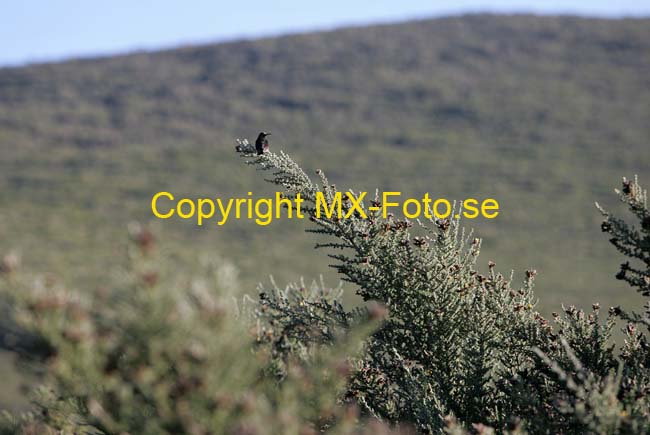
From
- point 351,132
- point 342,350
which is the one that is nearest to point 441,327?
point 342,350

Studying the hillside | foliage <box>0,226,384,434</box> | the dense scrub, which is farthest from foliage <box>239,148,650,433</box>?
the hillside

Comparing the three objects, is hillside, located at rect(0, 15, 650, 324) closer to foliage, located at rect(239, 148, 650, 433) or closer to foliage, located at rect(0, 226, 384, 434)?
foliage, located at rect(239, 148, 650, 433)

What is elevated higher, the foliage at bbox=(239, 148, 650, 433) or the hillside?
the hillside

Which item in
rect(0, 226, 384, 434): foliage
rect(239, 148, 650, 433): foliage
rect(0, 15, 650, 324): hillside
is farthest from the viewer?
rect(0, 15, 650, 324): hillside

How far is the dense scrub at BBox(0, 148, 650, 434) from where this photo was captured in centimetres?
267

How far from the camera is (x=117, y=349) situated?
2.88m

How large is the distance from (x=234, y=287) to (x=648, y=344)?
3007mm

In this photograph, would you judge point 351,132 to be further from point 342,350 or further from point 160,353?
point 160,353

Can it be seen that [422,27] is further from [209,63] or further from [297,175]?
[297,175]

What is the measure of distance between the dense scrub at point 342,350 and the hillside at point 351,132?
108ft

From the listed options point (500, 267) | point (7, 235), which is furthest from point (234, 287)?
point (7, 235)

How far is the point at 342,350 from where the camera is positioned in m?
2.85

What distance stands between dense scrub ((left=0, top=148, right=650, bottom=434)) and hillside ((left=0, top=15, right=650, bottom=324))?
33.0m

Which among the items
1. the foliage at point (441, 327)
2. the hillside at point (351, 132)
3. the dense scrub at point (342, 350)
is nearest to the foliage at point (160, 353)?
the dense scrub at point (342, 350)
